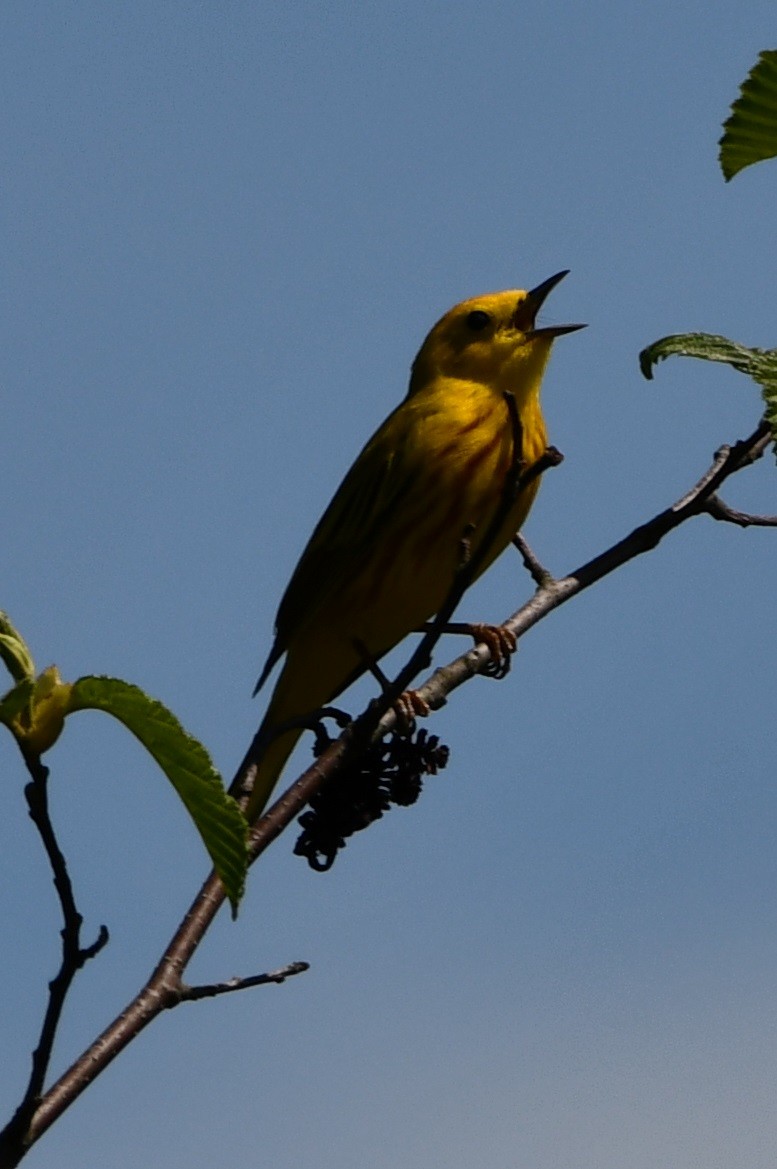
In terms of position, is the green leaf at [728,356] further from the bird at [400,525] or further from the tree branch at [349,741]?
the bird at [400,525]

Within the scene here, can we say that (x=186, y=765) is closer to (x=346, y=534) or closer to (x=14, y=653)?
(x=14, y=653)

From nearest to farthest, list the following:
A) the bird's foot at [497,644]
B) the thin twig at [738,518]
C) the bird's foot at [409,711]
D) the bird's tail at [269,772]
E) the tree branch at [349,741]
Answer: the tree branch at [349,741]
the thin twig at [738,518]
the bird's foot at [409,711]
the bird's foot at [497,644]
the bird's tail at [269,772]

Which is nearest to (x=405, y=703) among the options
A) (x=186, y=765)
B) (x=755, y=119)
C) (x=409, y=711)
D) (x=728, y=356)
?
(x=409, y=711)

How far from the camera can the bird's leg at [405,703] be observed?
429 centimetres

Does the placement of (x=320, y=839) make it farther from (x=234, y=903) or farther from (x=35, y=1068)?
(x=35, y=1068)

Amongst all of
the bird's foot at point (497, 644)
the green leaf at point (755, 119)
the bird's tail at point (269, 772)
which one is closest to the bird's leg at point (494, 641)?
the bird's foot at point (497, 644)

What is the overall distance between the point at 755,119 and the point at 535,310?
336 cm

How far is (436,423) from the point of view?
5.89 meters

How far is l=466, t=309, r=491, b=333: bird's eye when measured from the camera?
645cm

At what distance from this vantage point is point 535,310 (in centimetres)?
636

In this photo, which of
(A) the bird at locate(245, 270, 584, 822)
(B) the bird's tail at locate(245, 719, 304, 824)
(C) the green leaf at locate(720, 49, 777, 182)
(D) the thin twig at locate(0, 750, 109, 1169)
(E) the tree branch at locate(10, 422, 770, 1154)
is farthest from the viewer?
(B) the bird's tail at locate(245, 719, 304, 824)

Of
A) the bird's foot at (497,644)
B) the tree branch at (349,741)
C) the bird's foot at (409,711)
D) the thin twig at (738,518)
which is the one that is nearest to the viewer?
the tree branch at (349,741)

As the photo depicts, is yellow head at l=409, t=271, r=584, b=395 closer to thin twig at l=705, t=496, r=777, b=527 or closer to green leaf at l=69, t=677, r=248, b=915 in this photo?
thin twig at l=705, t=496, r=777, b=527

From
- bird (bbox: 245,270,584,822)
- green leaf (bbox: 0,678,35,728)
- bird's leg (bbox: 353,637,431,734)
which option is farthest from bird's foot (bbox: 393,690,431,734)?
green leaf (bbox: 0,678,35,728)
